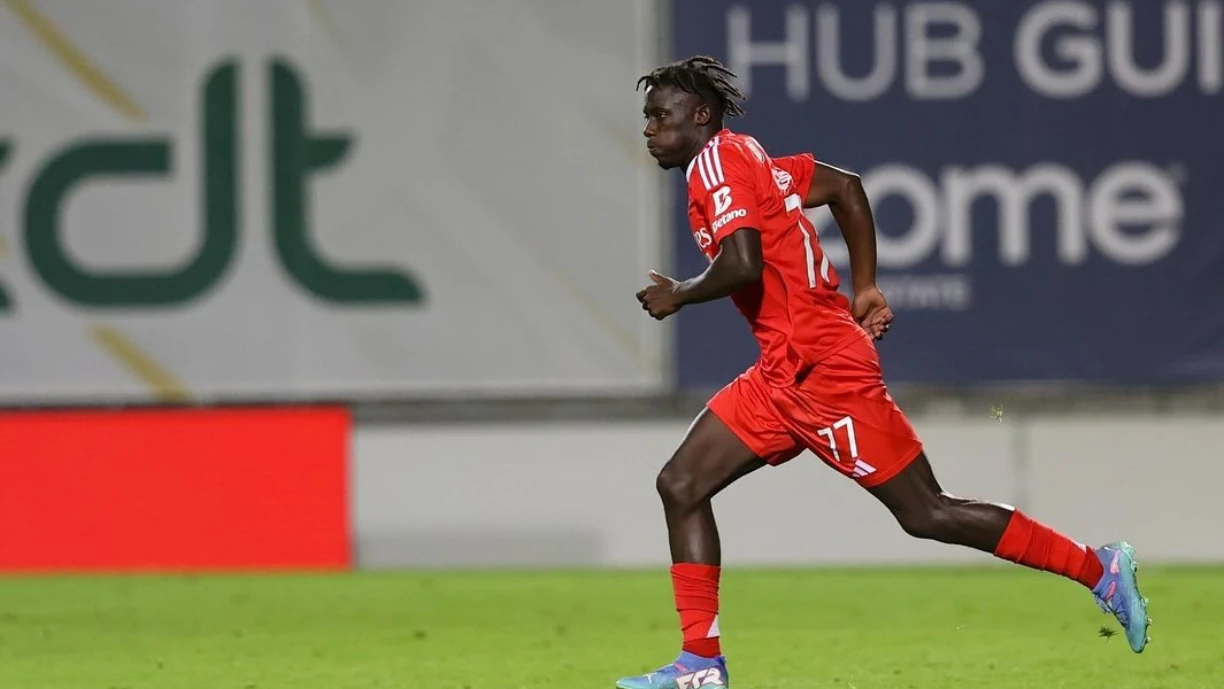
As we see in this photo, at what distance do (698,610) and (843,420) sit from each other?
26.3 inches

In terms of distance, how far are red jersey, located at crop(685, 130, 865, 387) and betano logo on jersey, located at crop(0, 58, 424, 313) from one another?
15.9ft

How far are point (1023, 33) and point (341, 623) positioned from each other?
185 inches

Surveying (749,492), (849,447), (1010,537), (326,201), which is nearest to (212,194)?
(326,201)

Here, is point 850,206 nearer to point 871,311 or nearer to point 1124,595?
point 871,311

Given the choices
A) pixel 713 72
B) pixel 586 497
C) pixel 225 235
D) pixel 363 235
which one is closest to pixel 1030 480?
pixel 586 497

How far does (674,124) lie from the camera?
582 centimetres

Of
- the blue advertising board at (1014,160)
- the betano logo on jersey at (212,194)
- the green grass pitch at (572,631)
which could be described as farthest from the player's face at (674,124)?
the betano logo on jersey at (212,194)

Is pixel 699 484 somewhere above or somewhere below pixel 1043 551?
above

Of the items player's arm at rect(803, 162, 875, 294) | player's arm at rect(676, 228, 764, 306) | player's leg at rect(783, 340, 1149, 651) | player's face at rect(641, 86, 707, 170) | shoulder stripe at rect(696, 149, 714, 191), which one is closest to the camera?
player's arm at rect(676, 228, 764, 306)

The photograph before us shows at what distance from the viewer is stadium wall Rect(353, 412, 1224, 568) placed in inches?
402

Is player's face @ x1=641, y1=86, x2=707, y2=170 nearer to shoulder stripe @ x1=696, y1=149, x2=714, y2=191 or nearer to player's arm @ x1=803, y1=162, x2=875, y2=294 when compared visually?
shoulder stripe @ x1=696, y1=149, x2=714, y2=191

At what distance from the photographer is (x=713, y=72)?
5867mm

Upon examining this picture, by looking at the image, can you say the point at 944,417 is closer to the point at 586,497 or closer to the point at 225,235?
the point at 586,497

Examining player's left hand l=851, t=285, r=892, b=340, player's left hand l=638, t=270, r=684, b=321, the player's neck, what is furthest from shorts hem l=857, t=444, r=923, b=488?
the player's neck
